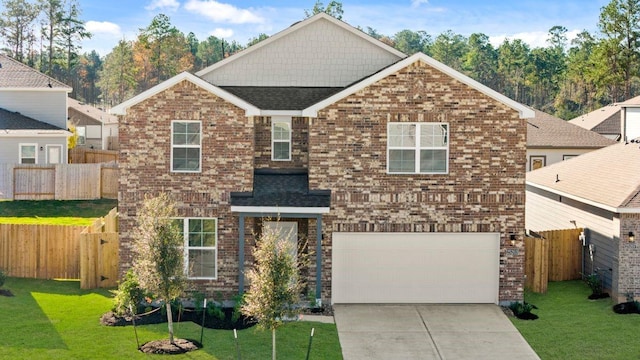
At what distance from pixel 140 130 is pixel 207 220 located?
2.87 meters

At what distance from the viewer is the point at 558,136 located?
127 feet

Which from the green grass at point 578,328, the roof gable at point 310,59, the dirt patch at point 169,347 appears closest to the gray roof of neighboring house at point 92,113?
the roof gable at point 310,59

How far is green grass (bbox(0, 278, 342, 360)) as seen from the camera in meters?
14.2

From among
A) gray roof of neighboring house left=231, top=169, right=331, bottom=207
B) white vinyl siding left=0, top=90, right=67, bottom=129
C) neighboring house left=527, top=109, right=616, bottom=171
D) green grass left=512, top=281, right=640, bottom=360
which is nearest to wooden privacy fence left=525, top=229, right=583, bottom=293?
green grass left=512, top=281, right=640, bottom=360

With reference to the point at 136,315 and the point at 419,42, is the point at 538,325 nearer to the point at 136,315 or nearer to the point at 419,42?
the point at 136,315

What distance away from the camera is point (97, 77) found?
114 m

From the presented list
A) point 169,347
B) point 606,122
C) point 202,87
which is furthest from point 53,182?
point 606,122

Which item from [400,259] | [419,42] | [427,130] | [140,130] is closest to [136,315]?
[140,130]

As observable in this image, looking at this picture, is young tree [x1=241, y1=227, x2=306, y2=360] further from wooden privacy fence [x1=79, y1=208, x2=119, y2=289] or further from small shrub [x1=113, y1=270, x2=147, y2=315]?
wooden privacy fence [x1=79, y1=208, x2=119, y2=289]

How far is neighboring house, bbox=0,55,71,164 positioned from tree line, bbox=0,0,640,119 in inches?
1312

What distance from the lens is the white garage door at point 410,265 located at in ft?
61.3

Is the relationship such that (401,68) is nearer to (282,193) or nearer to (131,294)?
(282,193)

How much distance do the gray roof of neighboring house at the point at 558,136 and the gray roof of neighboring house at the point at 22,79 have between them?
961 inches

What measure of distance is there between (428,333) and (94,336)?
23.8 feet
